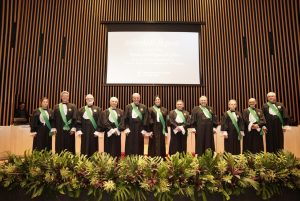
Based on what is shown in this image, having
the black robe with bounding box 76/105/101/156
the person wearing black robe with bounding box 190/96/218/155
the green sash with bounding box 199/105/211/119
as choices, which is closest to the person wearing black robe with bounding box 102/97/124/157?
the black robe with bounding box 76/105/101/156

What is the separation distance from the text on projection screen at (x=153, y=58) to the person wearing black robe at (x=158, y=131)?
1818 mm

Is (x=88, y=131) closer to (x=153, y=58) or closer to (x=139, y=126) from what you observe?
(x=139, y=126)

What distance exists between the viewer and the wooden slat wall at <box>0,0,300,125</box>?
872 cm

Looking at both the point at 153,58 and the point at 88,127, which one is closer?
the point at 88,127

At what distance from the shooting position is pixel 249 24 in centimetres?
901

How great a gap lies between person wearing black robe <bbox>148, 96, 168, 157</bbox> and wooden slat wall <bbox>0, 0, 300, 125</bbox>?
1786mm

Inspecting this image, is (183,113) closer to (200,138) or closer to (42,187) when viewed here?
(200,138)

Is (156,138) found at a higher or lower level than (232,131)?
lower

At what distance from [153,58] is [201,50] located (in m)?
1.50

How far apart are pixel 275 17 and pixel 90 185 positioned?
8735 mm

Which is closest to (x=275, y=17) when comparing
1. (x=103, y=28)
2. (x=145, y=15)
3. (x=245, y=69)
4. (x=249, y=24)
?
(x=249, y=24)

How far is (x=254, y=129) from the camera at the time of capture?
21.8ft

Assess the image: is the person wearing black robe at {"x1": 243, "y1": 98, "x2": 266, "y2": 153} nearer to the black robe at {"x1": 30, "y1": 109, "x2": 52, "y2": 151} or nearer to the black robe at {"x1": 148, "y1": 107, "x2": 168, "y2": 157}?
the black robe at {"x1": 148, "y1": 107, "x2": 168, "y2": 157}

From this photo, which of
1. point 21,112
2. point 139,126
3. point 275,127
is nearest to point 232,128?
point 275,127
